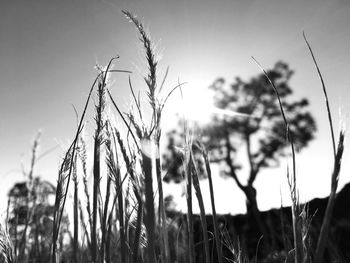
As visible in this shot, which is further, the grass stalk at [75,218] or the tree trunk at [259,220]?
the tree trunk at [259,220]

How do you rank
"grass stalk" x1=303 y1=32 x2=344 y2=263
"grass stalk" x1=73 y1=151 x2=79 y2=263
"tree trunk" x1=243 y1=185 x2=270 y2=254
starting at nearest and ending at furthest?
"grass stalk" x1=303 y1=32 x2=344 y2=263
"grass stalk" x1=73 y1=151 x2=79 y2=263
"tree trunk" x1=243 y1=185 x2=270 y2=254

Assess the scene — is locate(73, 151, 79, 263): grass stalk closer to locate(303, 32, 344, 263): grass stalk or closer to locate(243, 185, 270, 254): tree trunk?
locate(303, 32, 344, 263): grass stalk

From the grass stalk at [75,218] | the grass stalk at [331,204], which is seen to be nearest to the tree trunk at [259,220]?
the grass stalk at [75,218]

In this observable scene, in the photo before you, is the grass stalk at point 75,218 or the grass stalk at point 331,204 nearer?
the grass stalk at point 331,204

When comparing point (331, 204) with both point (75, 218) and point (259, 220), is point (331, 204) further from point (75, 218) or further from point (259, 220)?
point (259, 220)

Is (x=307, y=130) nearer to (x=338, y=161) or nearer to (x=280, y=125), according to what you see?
(x=280, y=125)

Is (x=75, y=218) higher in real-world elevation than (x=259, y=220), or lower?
higher

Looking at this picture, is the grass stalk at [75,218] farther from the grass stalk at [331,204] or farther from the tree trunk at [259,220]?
the tree trunk at [259,220]

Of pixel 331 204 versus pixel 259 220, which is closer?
pixel 331 204

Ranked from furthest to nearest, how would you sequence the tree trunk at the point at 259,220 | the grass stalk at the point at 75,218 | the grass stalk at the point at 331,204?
the tree trunk at the point at 259,220 < the grass stalk at the point at 75,218 < the grass stalk at the point at 331,204

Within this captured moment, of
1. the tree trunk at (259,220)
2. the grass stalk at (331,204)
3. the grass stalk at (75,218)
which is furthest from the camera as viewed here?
the tree trunk at (259,220)

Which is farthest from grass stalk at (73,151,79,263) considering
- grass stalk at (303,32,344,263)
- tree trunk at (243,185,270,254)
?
tree trunk at (243,185,270,254)

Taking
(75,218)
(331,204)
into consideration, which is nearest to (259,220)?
(75,218)

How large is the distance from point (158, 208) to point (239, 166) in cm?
3517
